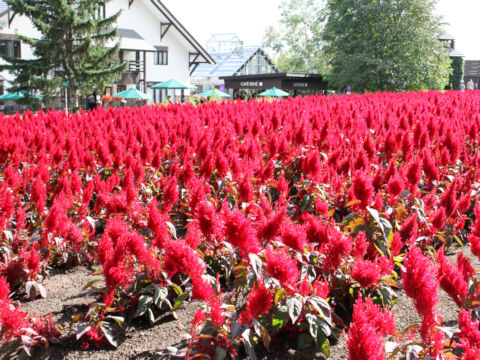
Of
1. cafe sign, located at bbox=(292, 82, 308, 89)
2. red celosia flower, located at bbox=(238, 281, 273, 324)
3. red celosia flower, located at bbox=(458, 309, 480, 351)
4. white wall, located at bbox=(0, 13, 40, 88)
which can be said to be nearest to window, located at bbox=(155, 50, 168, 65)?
white wall, located at bbox=(0, 13, 40, 88)

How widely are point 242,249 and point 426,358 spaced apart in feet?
2.83

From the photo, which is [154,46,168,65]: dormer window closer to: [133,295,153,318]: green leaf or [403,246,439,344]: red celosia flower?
[133,295,153,318]: green leaf

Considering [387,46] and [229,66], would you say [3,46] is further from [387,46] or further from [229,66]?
[229,66]

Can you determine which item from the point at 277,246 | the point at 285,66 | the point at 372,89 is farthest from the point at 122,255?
A: the point at 285,66

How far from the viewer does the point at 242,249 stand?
223cm

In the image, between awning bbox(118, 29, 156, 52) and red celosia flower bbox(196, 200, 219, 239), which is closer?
red celosia flower bbox(196, 200, 219, 239)

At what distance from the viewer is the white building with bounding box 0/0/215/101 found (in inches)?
1361

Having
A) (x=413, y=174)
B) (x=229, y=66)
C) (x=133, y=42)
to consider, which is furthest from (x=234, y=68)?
(x=413, y=174)

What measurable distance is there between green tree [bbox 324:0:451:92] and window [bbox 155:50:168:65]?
1343 cm

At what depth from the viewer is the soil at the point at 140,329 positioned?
243cm

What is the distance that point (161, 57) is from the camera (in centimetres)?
3803

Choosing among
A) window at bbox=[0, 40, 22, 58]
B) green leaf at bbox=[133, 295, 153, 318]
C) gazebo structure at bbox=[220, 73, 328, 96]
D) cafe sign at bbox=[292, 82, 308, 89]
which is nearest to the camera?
green leaf at bbox=[133, 295, 153, 318]

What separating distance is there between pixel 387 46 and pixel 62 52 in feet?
80.7

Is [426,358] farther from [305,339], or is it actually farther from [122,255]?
[122,255]
